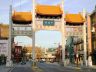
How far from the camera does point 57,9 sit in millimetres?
73375

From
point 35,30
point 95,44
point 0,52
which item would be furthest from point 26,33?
point 0,52

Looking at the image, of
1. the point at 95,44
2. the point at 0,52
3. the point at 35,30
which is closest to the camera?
the point at 35,30

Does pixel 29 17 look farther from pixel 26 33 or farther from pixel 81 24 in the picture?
pixel 81 24

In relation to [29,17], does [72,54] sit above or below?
below

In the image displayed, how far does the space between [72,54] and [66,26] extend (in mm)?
48603

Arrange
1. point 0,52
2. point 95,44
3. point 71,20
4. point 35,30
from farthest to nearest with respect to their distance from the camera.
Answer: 1. point 0,52
2. point 95,44
3. point 71,20
4. point 35,30

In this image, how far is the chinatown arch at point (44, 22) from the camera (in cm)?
6875

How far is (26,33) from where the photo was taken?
68312 millimetres

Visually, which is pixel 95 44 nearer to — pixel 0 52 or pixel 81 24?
pixel 81 24

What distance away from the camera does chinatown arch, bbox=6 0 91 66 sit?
6875 centimetres

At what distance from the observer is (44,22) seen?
227ft

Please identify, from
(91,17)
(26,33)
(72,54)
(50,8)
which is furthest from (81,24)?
(72,54)

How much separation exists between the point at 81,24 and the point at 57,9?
6.10 meters

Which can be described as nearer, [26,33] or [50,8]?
[26,33]
